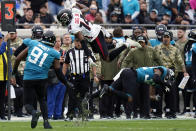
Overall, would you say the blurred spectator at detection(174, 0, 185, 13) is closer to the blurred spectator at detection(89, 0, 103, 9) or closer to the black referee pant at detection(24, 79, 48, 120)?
the blurred spectator at detection(89, 0, 103, 9)

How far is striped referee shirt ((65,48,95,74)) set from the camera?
1866 centimetres

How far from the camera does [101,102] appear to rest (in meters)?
19.6

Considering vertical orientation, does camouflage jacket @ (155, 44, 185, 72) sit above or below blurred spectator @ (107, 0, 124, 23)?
below

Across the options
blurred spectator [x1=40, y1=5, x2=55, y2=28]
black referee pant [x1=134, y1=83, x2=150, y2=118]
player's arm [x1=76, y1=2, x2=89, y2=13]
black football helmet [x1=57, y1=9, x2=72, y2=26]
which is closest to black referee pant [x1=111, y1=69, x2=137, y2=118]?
black referee pant [x1=134, y1=83, x2=150, y2=118]

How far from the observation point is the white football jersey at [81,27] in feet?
51.6

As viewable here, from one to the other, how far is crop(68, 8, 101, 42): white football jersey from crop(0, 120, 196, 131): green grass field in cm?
204

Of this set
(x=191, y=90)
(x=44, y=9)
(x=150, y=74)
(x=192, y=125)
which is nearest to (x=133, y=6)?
(x=44, y=9)

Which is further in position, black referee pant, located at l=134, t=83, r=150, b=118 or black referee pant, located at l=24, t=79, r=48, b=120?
black referee pant, located at l=134, t=83, r=150, b=118

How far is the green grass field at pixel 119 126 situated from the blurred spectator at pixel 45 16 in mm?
7104

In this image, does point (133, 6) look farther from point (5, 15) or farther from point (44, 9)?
point (5, 15)

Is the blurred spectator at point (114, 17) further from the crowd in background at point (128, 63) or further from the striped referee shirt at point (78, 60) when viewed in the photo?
the striped referee shirt at point (78, 60)

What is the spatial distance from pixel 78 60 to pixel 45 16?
553cm

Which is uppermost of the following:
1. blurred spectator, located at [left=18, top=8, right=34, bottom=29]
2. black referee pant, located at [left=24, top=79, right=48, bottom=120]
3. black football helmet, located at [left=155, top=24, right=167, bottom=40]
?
blurred spectator, located at [left=18, top=8, right=34, bottom=29]

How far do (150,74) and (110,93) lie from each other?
1.24 meters
